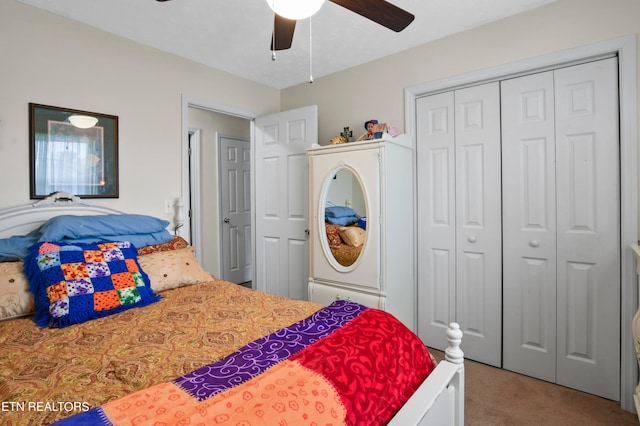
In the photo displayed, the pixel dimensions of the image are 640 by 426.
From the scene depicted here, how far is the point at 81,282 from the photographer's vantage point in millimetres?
1656

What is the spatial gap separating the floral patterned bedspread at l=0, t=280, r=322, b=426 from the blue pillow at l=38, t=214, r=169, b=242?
54 centimetres

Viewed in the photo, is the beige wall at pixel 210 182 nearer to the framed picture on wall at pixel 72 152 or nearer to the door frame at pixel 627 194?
the framed picture on wall at pixel 72 152

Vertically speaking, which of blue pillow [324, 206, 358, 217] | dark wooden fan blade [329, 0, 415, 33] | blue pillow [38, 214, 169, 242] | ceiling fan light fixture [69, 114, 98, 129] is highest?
dark wooden fan blade [329, 0, 415, 33]

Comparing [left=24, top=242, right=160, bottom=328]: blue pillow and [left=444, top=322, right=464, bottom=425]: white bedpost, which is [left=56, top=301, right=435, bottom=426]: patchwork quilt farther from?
[left=24, top=242, right=160, bottom=328]: blue pillow

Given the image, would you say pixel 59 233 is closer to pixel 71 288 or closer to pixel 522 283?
pixel 71 288

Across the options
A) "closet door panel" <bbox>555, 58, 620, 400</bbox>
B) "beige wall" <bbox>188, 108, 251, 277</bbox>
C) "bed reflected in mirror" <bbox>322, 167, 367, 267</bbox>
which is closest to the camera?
"closet door panel" <bbox>555, 58, 620, 400</bbox>

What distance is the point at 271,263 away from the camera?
3477 millimetres

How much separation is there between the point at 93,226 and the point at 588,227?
3.08 m

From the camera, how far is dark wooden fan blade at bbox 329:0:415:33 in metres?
1.43

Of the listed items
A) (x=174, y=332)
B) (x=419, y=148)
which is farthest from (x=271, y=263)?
(x=174, y=332)

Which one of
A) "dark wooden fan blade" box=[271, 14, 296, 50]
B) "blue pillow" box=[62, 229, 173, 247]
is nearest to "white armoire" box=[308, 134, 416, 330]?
"dark wooden fan blade" box=[271, 14, 296, 50]

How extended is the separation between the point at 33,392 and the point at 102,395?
0.21 meters

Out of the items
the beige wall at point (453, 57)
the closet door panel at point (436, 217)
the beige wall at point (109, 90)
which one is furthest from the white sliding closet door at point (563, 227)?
the beige wall at point (109, 90)

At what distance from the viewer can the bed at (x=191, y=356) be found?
0.87 metres
